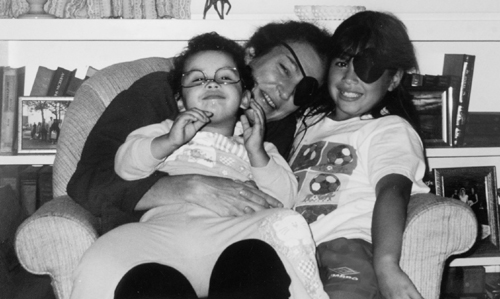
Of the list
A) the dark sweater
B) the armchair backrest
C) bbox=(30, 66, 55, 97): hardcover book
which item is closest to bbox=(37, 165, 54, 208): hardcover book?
bbox=(30, 66, 55, 97): hardcover book

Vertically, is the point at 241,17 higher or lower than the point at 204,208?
higher

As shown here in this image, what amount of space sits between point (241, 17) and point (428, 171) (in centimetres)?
113

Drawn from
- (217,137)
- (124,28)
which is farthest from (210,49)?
(124,28)

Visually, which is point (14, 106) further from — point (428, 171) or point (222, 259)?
point (428, 171)

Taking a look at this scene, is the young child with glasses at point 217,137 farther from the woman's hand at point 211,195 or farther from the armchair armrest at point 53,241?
the armchair armrest at point 53,241

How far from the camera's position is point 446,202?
4.81ft

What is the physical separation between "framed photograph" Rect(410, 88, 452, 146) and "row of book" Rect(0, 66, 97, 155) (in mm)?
1519

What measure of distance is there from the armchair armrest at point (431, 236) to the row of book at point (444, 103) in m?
1.11

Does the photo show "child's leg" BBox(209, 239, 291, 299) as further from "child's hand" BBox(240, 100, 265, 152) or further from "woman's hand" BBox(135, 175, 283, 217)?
"child's hand" BBox(240, 100, 265, 152)

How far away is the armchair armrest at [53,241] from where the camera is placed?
53.4 inches

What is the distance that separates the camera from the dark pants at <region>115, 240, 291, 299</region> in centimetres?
114

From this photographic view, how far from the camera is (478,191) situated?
2.59 meters

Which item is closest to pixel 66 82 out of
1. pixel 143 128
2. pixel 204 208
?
pixel 143 128

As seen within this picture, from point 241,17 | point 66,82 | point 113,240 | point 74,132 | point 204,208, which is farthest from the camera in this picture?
point 241,17
